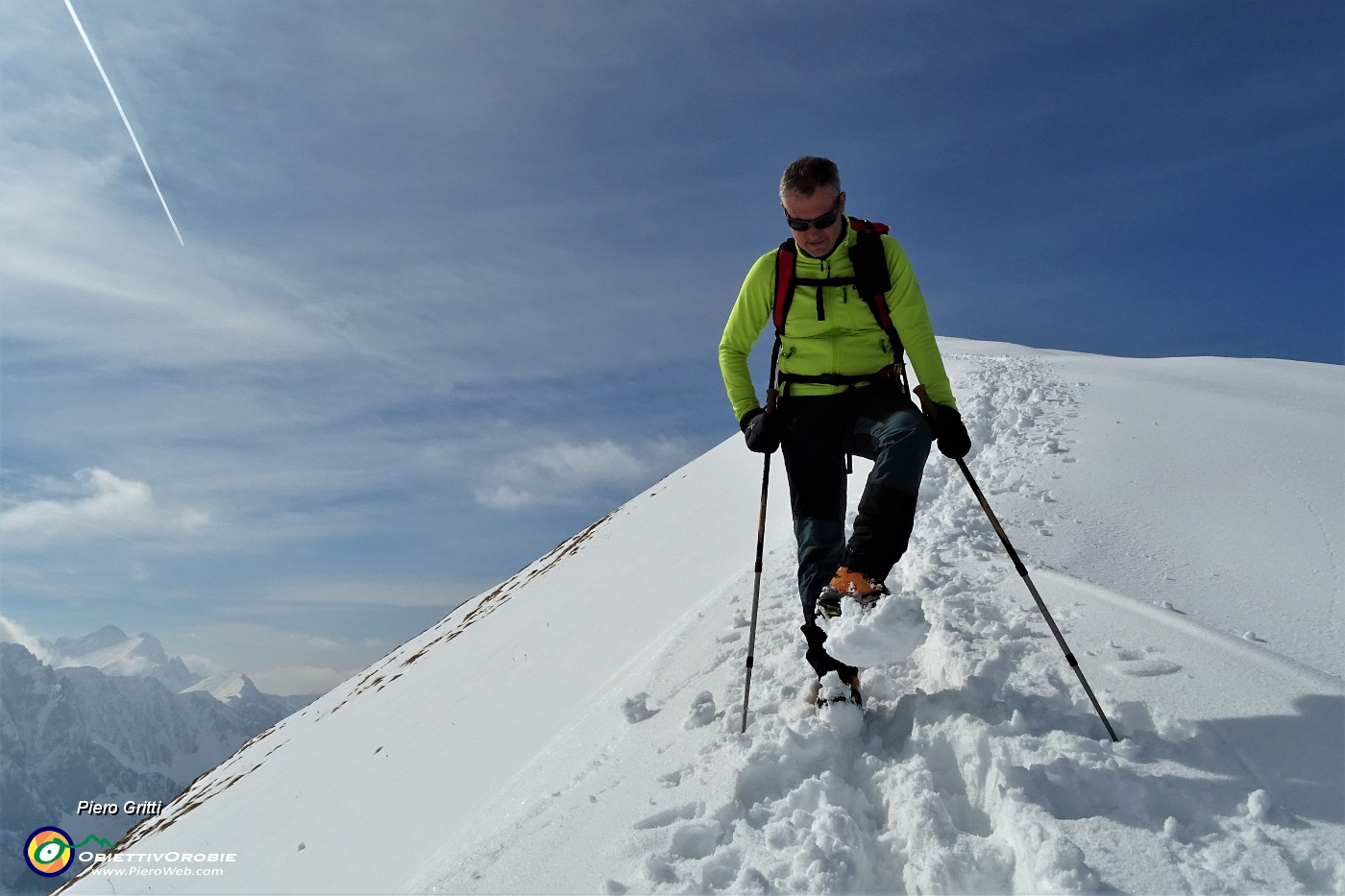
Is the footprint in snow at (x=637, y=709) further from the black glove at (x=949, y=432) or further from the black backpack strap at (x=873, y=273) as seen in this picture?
the black backpack strap at (x=873, y=273)

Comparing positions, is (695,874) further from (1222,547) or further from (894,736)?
(1222,547)

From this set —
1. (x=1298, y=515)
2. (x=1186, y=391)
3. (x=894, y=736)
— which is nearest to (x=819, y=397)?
(x=894, y=736)

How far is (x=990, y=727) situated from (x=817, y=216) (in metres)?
2.40

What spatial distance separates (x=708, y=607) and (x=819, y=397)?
271 centimetres

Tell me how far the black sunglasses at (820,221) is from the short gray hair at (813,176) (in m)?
0.08

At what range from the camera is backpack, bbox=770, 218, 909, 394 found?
11.9ft

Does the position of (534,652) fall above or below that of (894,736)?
above

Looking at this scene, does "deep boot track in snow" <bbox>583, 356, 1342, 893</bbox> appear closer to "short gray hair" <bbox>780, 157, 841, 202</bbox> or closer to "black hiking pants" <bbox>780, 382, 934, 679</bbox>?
"black hiking pants" <bbox>780, 382, 934, 679</bbox>

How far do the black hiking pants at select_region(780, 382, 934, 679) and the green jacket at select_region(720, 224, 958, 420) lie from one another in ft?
0.49

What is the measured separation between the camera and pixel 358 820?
6.29 meters

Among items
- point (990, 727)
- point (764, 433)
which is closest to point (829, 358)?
point (764, 433)

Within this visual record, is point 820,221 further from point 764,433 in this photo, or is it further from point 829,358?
point 764,433

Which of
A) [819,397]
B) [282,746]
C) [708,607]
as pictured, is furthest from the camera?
[282,746]

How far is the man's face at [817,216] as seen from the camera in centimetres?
346
